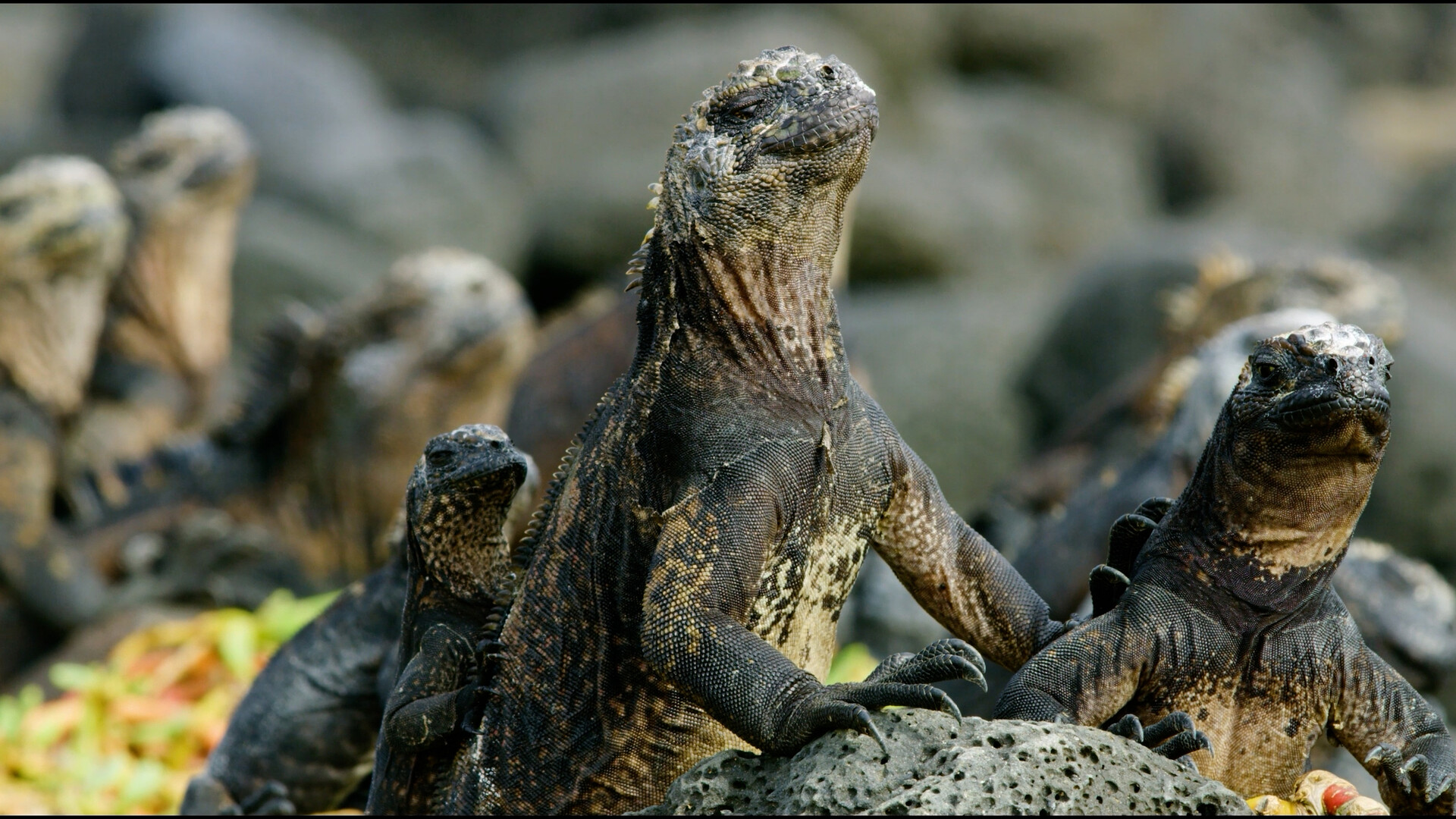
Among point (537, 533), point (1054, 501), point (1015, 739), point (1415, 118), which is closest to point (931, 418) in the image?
point (1054, 501)

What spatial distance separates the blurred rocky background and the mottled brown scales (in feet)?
23.7

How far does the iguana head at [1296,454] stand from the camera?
3.23 m

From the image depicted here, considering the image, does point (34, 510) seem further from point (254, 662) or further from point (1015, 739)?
point (1015, 739)

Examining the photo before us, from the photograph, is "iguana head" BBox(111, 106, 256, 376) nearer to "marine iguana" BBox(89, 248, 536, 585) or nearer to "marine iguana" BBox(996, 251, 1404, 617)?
"marine iguana" BBox(89, 248, 536, 585)

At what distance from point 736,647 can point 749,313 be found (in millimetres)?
758

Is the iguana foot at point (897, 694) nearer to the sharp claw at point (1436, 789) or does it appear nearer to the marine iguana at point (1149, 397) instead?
the sharp claw at point (1436, 789)

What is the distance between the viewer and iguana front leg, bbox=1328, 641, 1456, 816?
3.36 metres

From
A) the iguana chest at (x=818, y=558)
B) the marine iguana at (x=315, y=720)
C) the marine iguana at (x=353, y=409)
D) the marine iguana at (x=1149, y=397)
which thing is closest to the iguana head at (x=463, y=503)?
the marine iguana at (x=315, y=720)

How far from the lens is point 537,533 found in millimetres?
3852

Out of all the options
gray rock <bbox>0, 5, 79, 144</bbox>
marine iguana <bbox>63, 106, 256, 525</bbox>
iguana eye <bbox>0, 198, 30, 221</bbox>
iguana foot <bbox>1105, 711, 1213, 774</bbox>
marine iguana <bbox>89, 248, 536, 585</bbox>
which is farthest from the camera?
gray rock <bbox>0, 5, 79, 144</bbox>

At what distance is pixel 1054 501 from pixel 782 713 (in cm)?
607

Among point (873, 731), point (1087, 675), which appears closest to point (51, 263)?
point (1087, 675)

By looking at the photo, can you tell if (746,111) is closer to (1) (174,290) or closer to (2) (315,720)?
(2) (315,720)

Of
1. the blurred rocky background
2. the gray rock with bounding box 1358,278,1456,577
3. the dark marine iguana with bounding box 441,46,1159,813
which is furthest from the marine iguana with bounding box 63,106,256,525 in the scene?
the gray rock with bounding box 1358,278,1456,577
